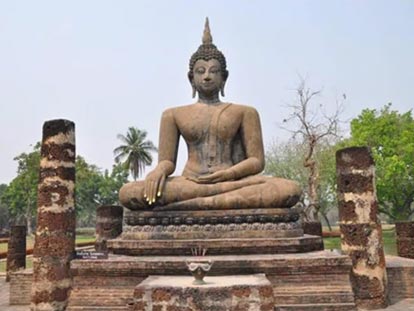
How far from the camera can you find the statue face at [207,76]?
1025cm

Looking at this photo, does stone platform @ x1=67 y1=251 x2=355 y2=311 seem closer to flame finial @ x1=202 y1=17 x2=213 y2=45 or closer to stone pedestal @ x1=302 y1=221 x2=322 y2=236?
flame finial @ x1=202 y1=17 x2=213 y2=45

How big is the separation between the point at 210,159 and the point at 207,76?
5.66ft

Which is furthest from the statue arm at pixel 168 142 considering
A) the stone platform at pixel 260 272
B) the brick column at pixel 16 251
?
the brick column at pixel 16 251

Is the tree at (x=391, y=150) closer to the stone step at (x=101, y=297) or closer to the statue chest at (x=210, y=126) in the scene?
the statue chest at (x=210, y=126)

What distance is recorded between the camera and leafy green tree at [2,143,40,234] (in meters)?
43.3

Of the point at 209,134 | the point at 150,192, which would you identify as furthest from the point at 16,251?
the point at 209,134

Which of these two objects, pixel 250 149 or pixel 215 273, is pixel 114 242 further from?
pixel 250 149

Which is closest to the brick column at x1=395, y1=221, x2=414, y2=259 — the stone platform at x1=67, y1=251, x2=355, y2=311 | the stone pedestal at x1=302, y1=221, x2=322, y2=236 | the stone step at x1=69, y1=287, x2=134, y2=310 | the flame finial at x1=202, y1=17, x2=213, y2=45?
the stone pedestal at x1=302, y1=221, x2=322, y2=236

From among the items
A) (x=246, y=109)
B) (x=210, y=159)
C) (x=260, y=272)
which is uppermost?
(x=246, y=109)

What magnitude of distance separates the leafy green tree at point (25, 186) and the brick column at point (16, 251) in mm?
29198

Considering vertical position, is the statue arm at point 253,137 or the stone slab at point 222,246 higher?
the statue arm at point 253,137

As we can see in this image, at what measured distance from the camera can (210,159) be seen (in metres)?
9.88

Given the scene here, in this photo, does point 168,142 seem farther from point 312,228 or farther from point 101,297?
point 312,228

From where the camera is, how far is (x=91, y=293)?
7457mm
